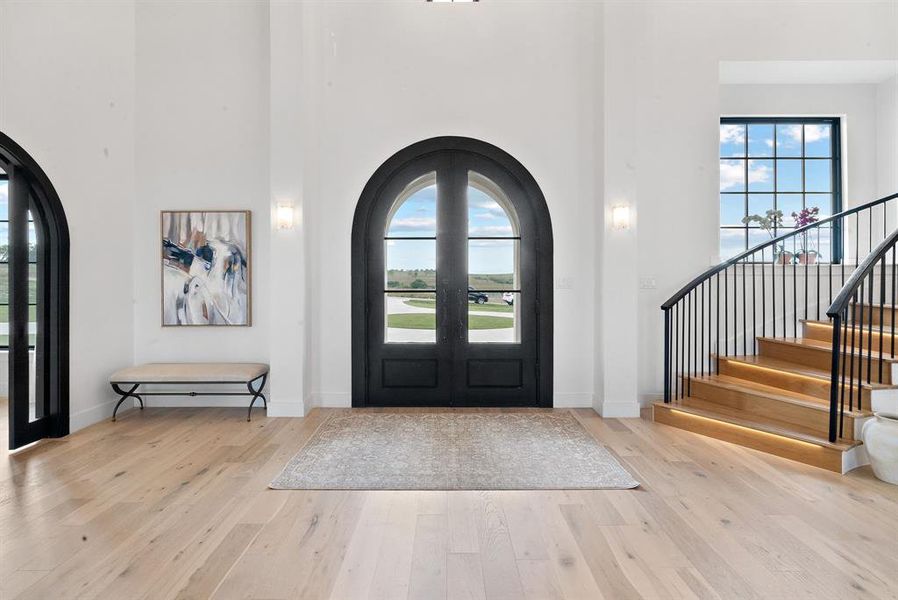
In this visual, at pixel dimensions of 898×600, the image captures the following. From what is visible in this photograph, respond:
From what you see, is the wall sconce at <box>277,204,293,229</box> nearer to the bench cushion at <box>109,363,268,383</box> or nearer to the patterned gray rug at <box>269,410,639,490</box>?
the bench cushion at <box>109,363,268,383</box>

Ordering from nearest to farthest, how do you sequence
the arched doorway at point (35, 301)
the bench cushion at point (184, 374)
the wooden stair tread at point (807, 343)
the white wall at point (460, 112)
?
the arched doorway at point (35, 301)
the wooden stair tread at point (807, 343)
the bench cushion at point (184, 374)
the white wall at point (460, 112)

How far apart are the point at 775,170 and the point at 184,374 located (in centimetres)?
701

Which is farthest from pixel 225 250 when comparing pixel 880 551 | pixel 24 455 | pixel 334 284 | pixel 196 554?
pixel 880 551

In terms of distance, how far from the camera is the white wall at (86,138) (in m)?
4.12

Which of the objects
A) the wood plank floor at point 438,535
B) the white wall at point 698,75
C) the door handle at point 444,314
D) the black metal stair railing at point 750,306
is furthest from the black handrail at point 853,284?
the door handle at point 444,314

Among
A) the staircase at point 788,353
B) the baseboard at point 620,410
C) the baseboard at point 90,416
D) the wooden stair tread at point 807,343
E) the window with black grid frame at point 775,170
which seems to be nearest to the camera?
the staircase at point 788,353

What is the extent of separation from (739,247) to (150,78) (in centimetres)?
694

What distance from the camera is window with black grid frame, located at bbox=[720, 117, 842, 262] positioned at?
6215 mm

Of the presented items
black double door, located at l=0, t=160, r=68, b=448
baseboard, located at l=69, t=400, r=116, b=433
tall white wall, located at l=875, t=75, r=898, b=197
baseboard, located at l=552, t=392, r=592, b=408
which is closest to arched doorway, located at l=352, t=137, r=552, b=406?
baseboard, located at l=552, t=392, r=592, b=408

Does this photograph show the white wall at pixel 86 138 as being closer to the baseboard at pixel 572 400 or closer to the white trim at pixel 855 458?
the baseboard at pixel 572 400

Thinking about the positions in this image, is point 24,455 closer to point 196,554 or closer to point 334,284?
point 196,554

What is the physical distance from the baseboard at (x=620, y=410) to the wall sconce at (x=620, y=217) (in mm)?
1766

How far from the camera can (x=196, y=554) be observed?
2.47 meters

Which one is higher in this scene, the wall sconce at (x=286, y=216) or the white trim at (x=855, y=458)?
the wall sconce at (x=286, y=216)
